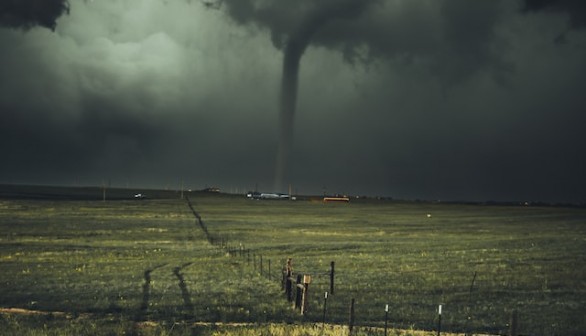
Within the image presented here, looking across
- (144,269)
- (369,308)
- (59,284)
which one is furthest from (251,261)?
(369,308)

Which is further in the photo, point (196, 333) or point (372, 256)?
point (372, 256)

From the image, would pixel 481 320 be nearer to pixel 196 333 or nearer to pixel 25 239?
pixel 196 333

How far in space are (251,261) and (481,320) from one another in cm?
2372

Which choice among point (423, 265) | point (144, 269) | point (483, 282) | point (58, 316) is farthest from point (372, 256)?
point (58, 316)

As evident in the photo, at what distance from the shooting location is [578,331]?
2384 centimetres

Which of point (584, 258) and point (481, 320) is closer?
point (481, 320)

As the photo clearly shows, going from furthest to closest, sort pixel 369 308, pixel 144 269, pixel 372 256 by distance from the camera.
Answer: pixel 372 256, pixel 144 269, pixel 369 308

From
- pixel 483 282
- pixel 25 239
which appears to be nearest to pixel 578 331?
pixel 483 282

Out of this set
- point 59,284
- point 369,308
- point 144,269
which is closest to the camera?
point 369,308

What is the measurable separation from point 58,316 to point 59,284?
11.4 m

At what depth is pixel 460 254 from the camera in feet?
169

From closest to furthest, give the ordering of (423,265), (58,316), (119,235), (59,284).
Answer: (58,316), (59,284), (423,265), (119,235)

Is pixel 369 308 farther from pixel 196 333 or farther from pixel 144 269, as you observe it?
pixel 144 269

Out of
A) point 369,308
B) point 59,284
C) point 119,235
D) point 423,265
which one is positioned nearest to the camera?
point 369,308
